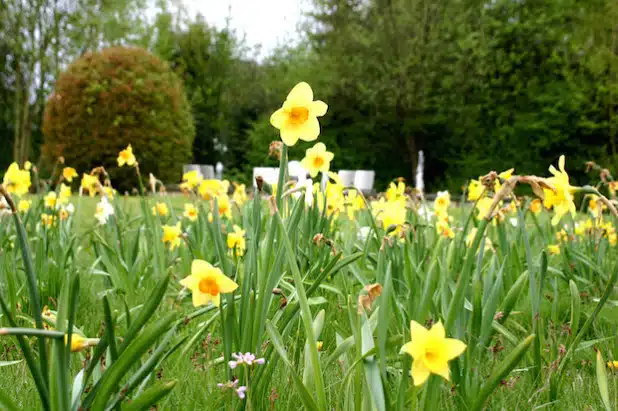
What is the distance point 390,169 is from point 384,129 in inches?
49.1

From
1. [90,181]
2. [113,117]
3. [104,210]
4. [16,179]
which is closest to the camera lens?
[16,179]

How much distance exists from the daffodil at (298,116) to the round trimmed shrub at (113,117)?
33.7 feet

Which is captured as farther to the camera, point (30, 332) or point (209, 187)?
→ point (209, 187)

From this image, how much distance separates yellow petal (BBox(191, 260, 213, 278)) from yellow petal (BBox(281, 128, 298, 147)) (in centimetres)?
26

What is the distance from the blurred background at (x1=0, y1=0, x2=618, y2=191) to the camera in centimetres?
1334

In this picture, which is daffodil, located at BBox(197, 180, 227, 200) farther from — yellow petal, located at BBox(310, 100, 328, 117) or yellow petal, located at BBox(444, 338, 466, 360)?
yellow petal, located at BBox(444, 338, 466, 360)

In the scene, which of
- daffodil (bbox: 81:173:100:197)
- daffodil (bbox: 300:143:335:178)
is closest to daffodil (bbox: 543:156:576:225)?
daffodil (bbox: 300:143:335:178)

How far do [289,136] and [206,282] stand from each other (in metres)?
0.29

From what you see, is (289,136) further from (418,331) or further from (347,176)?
(347,176)

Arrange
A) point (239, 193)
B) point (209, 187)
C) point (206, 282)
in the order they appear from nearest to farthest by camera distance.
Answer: point (206, 282) → point (209, 187) → point (239, 193)

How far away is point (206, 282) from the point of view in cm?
101

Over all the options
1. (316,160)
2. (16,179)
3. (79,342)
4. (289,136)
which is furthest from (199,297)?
(16,179)

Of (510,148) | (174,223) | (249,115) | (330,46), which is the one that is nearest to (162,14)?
(249,115)

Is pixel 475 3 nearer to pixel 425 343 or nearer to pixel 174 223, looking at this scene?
pixel 174 223
